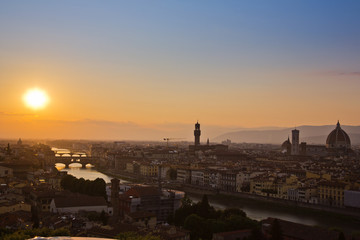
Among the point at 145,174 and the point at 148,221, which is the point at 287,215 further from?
the point at 145,174

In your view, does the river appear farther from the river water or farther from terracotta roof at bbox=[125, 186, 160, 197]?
terracotta roof at bbox=[125, 186, 160, 197]

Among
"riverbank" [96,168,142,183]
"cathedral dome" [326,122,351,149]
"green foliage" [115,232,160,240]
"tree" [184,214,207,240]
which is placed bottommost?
"riverbank" [96,168,142,183]

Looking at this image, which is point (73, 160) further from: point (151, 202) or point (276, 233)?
point (276, 233)

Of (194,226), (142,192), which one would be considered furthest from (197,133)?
(194,226)

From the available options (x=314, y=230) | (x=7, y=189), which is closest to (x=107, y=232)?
(x=314, y=230)

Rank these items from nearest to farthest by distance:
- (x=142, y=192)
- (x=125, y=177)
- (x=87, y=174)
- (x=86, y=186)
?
(x=142, y=192) → (x=86, y=186) → (x=125, y=177) → (x=87, y=174)

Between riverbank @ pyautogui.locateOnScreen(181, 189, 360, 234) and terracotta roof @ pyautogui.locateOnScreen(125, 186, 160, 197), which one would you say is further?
riverbank @ pyautogui.locateOnScreen(181, 189, 360, 234)

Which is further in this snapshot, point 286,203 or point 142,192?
point 286,203

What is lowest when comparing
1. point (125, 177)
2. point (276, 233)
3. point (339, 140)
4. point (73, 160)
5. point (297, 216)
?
point (297, 216)

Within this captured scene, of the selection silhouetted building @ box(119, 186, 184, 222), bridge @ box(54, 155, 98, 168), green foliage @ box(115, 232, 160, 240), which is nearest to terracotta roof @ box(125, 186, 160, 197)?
silhouetted building @ box(119, 186, 184, 222)
